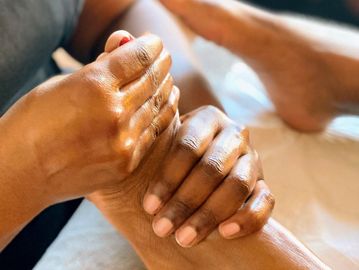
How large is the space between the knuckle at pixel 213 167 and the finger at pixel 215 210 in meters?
0.01

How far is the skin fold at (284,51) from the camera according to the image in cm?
91

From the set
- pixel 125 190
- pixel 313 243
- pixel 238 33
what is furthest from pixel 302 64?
pixel 125 190

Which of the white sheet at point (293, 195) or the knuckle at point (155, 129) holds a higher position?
the knuckle at point (155, 129)

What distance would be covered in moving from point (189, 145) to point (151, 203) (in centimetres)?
8

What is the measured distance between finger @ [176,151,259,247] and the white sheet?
13 cm

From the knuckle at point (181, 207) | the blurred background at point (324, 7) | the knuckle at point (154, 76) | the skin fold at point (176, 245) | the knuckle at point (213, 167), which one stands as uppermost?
the knuckle at point (154, 76)

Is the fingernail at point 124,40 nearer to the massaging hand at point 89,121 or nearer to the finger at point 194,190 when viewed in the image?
the massaging hand at point 89,121

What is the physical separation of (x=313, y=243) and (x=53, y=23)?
0.47 meters

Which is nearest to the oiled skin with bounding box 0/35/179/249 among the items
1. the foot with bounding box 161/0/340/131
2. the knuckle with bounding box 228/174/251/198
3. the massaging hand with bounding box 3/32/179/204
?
the massaging hand with bounding box 3/32/179/204

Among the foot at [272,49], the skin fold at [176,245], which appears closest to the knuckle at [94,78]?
the skin fold at [176,245]

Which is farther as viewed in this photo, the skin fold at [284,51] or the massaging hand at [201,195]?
the skin fold at [284,51]

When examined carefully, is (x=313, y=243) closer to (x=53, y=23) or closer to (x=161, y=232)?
(x=161, y=232)

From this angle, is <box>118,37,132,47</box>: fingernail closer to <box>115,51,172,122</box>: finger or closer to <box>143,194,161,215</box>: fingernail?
<box>115,51,172,122</box>: finger

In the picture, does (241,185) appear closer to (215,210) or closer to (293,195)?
(215,210)
